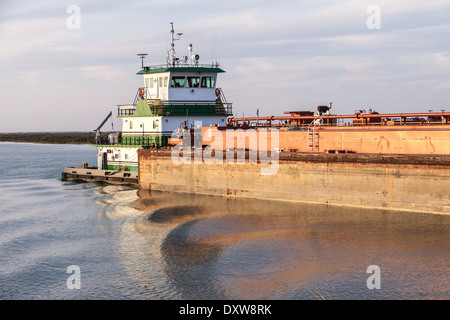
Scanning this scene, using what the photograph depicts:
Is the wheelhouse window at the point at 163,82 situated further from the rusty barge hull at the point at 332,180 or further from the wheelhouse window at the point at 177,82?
the rusty barge hull at the point at 332,180

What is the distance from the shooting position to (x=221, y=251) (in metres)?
25.1

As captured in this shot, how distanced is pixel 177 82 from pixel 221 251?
29116 mm

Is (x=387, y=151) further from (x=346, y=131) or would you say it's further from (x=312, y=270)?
(x=312, y=270)

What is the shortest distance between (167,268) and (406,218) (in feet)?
47.7

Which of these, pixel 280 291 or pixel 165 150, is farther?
pixel 165 150

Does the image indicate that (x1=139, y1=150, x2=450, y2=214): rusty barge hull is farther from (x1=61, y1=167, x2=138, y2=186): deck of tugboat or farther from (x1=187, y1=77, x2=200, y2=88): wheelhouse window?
(x1=187, y1=77, x2=200, y2=88): wheelhouse window

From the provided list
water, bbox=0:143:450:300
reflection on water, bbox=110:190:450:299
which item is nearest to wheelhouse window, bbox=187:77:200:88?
water, bbox=0:143:450:300

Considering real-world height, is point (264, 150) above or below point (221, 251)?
above

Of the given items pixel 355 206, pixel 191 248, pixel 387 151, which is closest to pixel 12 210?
pixel 191 248

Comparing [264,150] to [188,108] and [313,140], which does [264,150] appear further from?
[188,108]

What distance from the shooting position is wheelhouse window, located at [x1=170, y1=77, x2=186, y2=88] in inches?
2018

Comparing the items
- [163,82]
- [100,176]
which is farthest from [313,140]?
[100,176]

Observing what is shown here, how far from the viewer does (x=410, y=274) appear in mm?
21516
